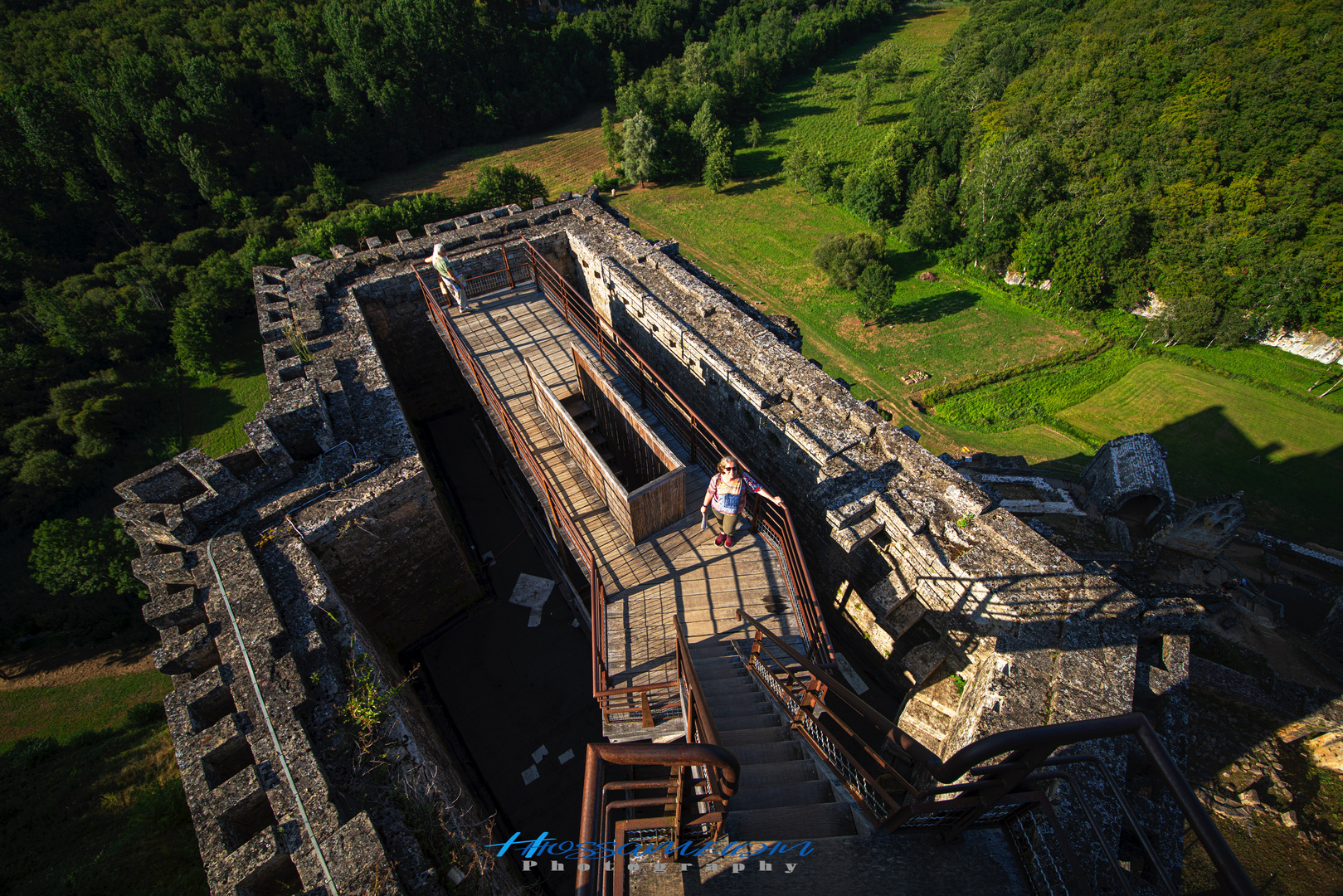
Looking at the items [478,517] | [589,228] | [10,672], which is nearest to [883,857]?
[478,517]

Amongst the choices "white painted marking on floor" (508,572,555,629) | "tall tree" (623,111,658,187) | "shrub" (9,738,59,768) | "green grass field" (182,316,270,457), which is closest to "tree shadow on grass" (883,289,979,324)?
"tall tree" (623,111,658,187)

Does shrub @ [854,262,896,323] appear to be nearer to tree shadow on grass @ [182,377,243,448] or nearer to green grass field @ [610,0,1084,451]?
green grass field @ [610,0,1084,451]

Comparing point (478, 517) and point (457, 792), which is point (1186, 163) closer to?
point (478, 517)

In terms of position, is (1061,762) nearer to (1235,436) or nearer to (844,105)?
(1235,436)

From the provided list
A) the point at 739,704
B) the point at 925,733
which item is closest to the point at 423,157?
the point at 739,704

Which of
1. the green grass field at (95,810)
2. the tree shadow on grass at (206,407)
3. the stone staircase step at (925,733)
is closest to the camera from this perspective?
the green grass field at (95,810)

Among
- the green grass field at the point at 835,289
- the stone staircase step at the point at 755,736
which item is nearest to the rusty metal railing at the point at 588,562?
the stone staircase step at the point at 755,736

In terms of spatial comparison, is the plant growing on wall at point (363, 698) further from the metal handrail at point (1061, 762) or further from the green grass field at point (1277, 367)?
the green grass field at point (1277, 367)
